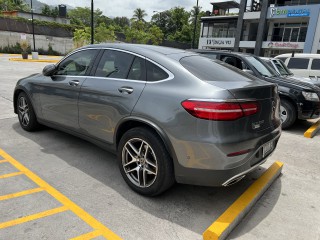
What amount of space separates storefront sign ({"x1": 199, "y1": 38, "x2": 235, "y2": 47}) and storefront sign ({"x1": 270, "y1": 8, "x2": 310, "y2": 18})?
Result: 572 centimetres

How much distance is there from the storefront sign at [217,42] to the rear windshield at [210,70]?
1346 inches

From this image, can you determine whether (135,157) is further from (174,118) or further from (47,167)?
(47,167)

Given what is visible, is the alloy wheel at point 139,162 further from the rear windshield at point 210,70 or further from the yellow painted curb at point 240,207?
the rear windshield at point 210,70

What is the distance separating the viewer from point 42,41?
3725 centimetres

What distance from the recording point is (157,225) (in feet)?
8.78

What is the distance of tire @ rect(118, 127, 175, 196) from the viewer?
2848mm

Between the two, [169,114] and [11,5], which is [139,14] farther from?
[169,114]

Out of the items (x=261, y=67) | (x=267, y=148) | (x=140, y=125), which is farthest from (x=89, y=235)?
(x=261, y=67)

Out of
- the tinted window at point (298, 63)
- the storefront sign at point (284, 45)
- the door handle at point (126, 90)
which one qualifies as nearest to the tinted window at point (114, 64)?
the door handle at point (126, 90)

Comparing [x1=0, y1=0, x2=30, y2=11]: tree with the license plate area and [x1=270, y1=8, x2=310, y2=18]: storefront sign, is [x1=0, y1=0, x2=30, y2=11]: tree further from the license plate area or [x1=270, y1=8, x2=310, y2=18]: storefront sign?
the license plate area

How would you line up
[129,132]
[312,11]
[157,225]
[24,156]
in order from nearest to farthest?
1. [157,225]
2. [129,132]
3. [24,156]
4. [312,11]

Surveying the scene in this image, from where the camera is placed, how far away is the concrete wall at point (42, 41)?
1322 inches

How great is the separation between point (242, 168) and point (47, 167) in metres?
2.52

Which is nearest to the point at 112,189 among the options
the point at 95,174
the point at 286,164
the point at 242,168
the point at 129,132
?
the point at 95,174
